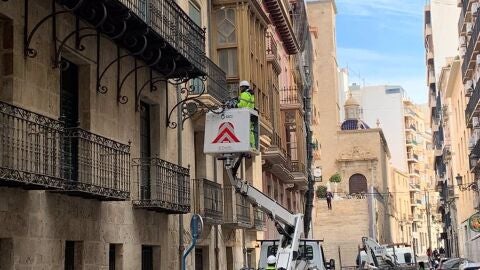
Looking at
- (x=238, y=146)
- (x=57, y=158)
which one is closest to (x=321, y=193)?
(x=238, y=146)

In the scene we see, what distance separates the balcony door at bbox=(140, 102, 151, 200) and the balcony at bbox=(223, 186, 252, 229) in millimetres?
4437

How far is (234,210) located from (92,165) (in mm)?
8988

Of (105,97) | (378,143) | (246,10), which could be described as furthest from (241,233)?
(378,143)

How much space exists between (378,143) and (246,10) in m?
61.8

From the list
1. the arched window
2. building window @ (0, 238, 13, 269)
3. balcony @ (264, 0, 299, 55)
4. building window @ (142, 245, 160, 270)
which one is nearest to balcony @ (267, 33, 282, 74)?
balcony @ (264, 0, 299, 55)

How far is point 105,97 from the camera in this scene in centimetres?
1237

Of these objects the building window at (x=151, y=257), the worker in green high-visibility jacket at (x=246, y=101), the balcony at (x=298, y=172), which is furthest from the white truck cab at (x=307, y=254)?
the balcony at (x=298, y=172)

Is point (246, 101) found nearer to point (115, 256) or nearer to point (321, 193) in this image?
point (115, 256)

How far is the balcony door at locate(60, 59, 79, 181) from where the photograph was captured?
34.1 feet

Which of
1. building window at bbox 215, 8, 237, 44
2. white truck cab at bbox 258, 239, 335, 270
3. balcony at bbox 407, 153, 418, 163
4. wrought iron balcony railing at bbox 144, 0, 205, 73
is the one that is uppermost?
balcony at bbox 407, 153, 418, 163

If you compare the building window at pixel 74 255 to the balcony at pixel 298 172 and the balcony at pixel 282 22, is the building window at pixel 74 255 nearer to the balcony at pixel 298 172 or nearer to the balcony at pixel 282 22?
the balcony at pixel 282 22

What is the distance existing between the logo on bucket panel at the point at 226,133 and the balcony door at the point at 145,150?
4.60 feet

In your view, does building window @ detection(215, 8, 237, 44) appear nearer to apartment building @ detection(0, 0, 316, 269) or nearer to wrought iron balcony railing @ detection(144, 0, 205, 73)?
apartment building @ detection(0, 0, 316, 269)

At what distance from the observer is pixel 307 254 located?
1723 cm
